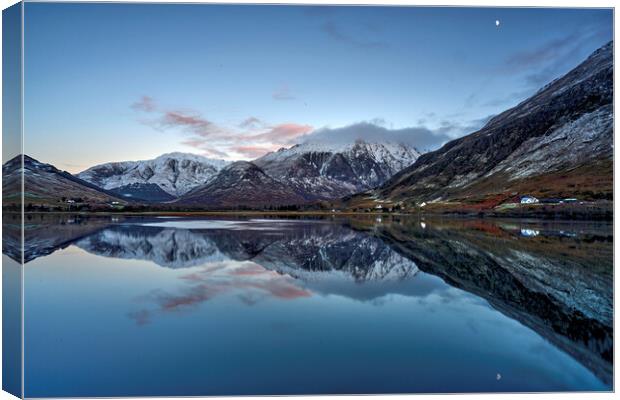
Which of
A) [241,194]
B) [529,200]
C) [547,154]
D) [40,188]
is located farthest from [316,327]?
[547,154]

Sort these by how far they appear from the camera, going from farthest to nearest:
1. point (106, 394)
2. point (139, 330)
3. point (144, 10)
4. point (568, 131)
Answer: point (568, 131) < point (139, 330) < point (144, 10) < point (106, 394)

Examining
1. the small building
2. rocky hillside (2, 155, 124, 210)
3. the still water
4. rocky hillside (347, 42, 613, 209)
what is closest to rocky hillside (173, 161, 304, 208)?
rocky hillside (2, 155, 124, 210)

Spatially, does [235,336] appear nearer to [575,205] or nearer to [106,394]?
[106,394]

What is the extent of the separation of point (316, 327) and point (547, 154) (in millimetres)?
160680

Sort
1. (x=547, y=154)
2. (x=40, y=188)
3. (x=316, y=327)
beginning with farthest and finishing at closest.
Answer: (x=547, y=154) → (x=40, y=188) → (x=316, y=327)

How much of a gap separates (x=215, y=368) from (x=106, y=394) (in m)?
2.24

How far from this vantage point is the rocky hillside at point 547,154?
124 m

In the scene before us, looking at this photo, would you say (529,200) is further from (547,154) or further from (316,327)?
(316,327)

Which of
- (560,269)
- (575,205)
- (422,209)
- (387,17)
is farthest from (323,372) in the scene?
(422,209)

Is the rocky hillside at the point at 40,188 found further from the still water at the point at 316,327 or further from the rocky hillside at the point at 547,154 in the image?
the rocky hillside at the point at 547,154

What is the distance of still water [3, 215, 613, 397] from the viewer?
10.3m

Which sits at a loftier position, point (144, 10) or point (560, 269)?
point (144, 10)

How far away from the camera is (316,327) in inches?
547

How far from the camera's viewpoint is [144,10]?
41.5 ft
